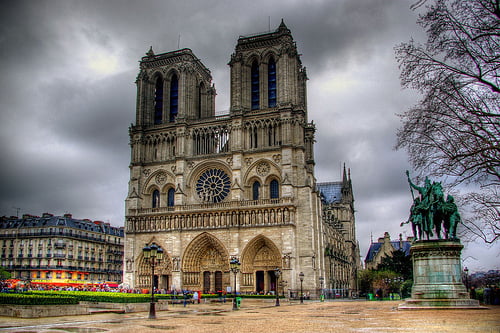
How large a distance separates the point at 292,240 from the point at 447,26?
36.9 m

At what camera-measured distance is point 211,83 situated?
64.9m

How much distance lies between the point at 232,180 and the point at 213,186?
310 cm

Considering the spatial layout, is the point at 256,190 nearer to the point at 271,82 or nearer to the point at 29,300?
the point at 271,82

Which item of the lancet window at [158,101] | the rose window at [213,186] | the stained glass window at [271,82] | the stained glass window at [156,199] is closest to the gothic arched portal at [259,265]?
the rose window at [213,186]

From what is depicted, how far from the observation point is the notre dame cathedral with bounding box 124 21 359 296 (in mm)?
48000

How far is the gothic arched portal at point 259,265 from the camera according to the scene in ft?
158

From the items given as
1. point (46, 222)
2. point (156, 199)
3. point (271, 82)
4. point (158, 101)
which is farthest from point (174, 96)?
point (46, 222)

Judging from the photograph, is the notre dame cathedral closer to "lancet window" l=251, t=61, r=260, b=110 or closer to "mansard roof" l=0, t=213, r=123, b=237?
"lancet window" l=251, t=61, r=260, b=110

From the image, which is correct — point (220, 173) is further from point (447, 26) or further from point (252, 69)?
point (447, 26)

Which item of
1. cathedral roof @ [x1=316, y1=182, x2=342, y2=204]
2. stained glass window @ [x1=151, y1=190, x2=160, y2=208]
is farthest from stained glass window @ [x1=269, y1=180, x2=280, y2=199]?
cathedral roof @ [x1=316, y1=182, x2=342, y2=204]

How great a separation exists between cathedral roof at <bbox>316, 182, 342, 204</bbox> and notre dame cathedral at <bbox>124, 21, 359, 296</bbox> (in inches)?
1036

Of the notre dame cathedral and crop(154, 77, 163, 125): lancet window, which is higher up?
crop(154, 77, 163, 125): lancet window

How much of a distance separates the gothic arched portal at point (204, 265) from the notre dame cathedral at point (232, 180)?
4.2 inches

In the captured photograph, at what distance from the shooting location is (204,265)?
5153cm
